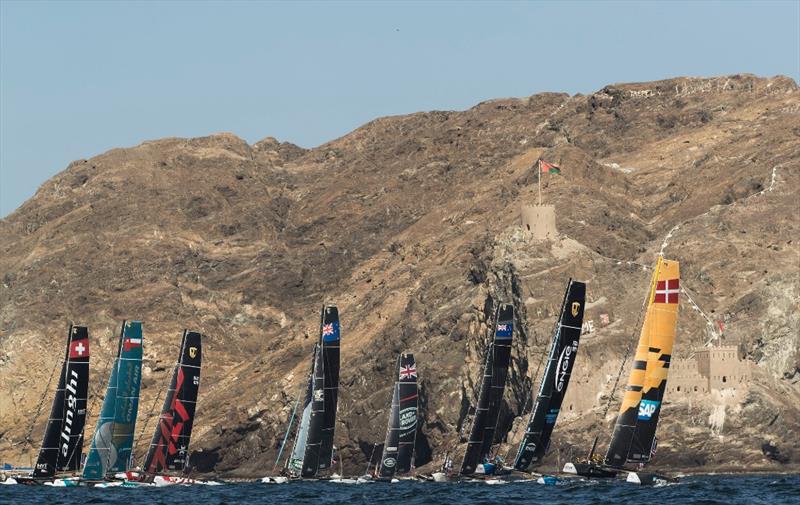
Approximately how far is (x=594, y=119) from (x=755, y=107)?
19.3m

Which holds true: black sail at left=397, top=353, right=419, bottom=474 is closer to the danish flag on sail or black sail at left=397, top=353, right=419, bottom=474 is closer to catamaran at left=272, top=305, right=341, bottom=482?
catamaran at left=272, top=305, right=341, bottom=482

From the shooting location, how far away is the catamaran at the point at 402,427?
103 metres

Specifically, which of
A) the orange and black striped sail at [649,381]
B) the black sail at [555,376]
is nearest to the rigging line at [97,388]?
the black sail at [555,376]

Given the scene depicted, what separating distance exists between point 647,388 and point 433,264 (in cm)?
7754

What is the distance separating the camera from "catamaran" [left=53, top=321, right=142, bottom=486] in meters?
87.2

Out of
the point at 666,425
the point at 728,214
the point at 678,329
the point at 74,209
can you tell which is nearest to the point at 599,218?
the point at 728,214

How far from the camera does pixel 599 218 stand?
148 metres

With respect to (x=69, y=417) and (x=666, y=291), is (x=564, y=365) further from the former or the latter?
(x=69, y=417)

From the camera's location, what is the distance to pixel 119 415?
88750 millimetres

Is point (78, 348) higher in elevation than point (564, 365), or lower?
higher

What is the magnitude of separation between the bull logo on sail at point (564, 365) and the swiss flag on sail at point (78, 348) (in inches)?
937

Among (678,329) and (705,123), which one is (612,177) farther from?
(678,329)

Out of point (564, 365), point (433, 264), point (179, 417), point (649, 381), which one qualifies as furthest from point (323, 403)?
point (433, 264)

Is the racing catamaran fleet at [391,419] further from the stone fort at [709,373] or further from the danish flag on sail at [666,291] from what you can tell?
the stone fort at [709,373]
